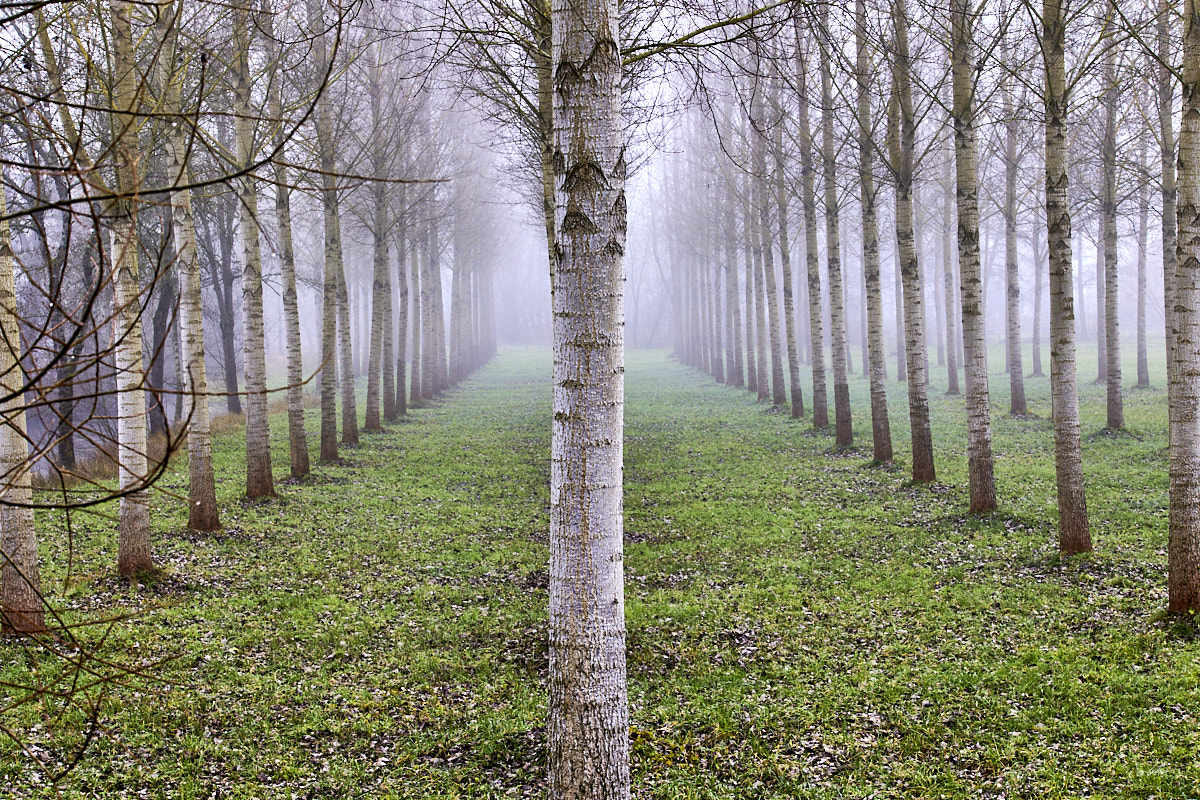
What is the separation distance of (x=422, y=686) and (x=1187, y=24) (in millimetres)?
8060

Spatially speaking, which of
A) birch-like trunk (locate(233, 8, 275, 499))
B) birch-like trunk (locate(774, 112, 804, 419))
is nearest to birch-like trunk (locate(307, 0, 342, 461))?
birch-like trunk (locate(233, 8, 275, 499))

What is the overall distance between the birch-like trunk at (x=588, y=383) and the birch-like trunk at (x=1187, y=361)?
5000mm

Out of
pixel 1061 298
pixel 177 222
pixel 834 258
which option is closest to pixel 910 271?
pixel 1061 298

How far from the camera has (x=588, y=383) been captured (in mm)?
4133

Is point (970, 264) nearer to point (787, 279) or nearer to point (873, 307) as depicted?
point (873, 307)

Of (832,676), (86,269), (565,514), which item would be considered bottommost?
(832,676)

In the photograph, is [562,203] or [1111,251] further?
[1111,251]

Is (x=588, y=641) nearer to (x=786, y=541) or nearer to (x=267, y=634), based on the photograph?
(x=267, y=634)

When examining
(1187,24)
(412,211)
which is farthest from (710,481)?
(412,211)

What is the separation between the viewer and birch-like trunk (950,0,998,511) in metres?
9.77

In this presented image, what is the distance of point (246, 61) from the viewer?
38.5 feet

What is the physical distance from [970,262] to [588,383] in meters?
7.68

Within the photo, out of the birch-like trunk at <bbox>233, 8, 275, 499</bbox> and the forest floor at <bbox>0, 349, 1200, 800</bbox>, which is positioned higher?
the birch-like trunk at <bbox>233, 8, 275, 499</bbox>

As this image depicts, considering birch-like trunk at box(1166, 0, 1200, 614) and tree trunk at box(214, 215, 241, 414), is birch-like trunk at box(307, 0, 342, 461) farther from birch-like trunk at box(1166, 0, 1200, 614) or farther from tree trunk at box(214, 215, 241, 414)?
birch-like trunk at box(1166, 0, 1200, 614)
